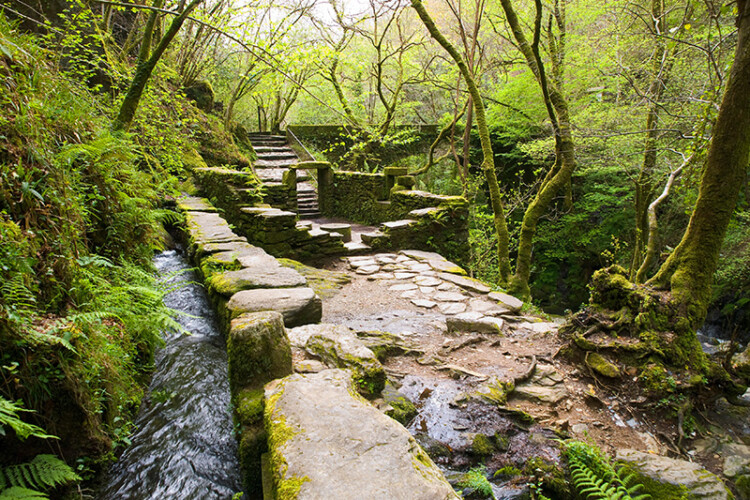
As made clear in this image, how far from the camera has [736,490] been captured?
2.29 meters

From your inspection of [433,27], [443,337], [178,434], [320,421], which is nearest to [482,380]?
[443,337]

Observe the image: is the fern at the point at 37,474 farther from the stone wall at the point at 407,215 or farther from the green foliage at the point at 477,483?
the stone wall at the point at 407,215

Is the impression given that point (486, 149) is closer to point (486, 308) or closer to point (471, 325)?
point (486, 308)

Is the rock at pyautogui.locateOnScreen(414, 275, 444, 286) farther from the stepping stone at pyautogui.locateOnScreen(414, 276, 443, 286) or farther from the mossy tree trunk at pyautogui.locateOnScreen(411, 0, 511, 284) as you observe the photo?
the mossy tree trunk at pyautogui.locateOnScreen(411, 0, 511, 284)

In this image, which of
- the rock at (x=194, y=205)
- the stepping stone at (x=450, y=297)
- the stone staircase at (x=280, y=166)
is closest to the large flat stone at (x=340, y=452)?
the stepping stone at (x=450, y=297)

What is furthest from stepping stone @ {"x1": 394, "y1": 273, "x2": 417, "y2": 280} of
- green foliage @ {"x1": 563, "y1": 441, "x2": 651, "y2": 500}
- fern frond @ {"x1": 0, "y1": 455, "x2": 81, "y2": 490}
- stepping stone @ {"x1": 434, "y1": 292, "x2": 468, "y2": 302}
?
fern frond @ {"x1": 0, "y1": 455, "x2": 81, "y2": 490}

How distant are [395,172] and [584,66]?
5721 millimetres

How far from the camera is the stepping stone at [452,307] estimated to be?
4660mm

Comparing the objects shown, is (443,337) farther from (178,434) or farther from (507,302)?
(178,434)

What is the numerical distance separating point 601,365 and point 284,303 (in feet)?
8.92

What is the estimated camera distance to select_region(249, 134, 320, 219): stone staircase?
37.1 feet

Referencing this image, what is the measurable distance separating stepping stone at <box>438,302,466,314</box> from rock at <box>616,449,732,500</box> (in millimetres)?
2496

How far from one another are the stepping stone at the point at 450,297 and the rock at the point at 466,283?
1.02 feet

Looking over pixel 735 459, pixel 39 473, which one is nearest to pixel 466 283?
pixel 735 459
